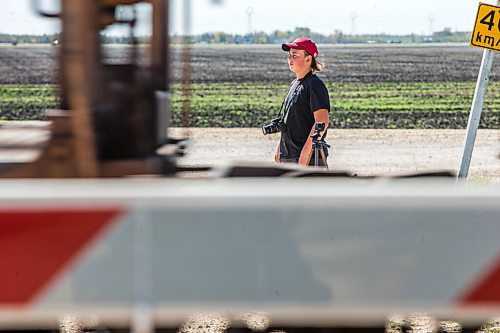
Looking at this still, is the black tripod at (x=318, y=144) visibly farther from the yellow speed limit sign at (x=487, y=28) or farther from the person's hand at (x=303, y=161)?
the yellow speed limit sign at (x=487, y=28)

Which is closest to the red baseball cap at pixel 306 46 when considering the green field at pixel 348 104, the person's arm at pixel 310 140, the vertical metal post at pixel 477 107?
the person's arm at pixel 310 140

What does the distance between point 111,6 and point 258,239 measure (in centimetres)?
142

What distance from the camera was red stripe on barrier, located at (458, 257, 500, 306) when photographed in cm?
236

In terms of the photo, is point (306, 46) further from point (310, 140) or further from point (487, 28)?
point (487, 28)

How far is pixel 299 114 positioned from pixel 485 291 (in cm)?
373

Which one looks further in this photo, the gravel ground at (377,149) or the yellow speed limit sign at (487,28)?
the gravel ground at (377,149)

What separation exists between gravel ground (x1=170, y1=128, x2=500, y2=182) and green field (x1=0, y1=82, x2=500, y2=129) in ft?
3.20

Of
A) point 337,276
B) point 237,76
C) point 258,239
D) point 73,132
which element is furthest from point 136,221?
point 237,76

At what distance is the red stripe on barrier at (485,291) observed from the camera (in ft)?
7.74

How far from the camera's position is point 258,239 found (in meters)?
2.30

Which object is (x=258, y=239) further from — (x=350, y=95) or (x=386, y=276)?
(x=350, y=95)

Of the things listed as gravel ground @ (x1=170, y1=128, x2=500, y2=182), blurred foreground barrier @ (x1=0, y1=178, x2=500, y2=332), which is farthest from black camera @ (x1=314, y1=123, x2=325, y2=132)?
gravel ground @ (x1=170, y1=128, x2=500, y2=182)

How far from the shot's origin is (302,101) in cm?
600

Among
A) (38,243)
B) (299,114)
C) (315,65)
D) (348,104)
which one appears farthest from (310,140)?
(348,104)
